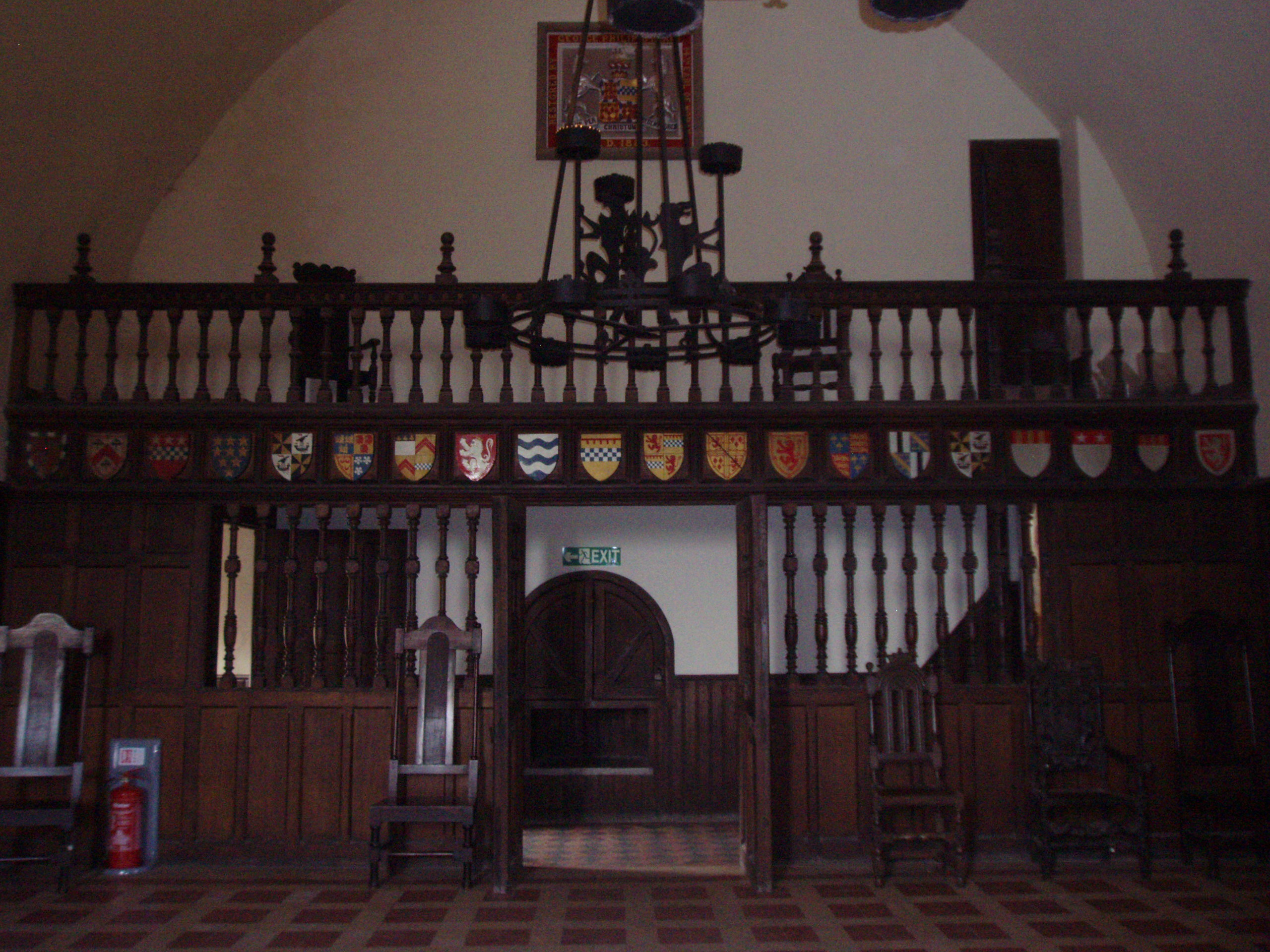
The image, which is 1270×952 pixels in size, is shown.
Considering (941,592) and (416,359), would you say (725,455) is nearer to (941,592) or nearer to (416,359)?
(941,592)

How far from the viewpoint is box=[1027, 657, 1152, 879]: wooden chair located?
20.5 ft

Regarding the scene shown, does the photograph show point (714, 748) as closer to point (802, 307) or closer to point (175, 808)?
point (175, 808)

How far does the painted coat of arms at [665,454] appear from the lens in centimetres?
677

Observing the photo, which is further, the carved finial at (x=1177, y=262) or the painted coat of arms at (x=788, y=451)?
the carved finial at (x=1177, y=262)

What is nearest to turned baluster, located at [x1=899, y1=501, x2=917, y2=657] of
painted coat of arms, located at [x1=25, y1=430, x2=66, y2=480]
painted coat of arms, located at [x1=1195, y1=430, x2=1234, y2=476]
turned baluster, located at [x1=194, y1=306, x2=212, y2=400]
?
painted coat of arms, located at [x1=1195, y1=430, x2=1234, y2=476]

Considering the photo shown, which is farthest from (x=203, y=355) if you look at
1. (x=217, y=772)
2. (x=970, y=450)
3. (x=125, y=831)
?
(x=970, y=450)

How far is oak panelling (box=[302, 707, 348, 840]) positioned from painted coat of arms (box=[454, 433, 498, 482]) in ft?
5.26

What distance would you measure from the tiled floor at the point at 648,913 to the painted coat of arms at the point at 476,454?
7.72ft

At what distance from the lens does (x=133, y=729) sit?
6.65 meters

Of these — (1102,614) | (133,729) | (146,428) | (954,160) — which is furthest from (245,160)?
(1102,614)

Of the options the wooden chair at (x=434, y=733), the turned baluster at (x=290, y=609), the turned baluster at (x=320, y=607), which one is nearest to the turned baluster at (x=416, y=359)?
the turned baluster at (x=320, y=607)

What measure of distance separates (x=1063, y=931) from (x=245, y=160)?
24.5 ft

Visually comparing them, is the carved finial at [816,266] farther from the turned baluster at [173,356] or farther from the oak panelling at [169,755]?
the oak panelling at [169,755]

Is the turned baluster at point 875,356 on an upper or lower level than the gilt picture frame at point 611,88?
lower
